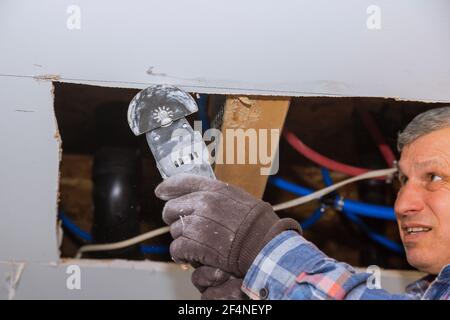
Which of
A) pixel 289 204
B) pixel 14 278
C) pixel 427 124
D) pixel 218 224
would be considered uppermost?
pixel 427 124

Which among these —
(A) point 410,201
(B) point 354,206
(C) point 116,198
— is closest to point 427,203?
(A) point 410,201

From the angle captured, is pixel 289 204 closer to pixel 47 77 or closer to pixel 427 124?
pixel 427 124

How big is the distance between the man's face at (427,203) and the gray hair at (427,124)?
0.03 ft

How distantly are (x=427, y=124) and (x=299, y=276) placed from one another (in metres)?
0.48

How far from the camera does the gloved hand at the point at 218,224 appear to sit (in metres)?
0.69

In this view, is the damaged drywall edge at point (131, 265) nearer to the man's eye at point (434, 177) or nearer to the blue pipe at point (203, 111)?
the blue pipe at point (203, 111)

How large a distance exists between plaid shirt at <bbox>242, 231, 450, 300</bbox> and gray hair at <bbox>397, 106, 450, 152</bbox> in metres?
0.40

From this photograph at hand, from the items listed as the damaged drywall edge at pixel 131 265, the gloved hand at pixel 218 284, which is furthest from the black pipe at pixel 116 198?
the gloved hand at pixel 218 284

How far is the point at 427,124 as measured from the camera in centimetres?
93

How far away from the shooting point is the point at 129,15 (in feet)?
2.32

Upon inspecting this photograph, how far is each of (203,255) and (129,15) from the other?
39 centimetres
